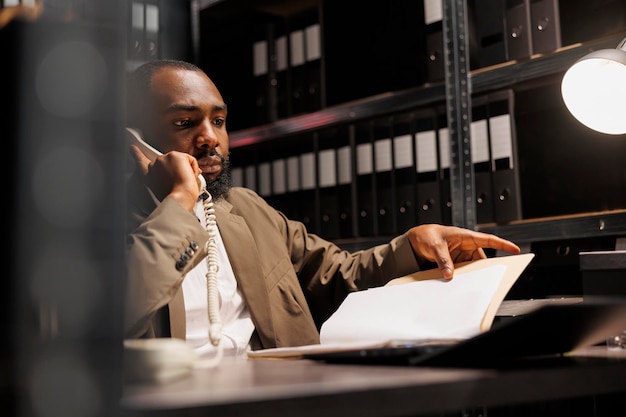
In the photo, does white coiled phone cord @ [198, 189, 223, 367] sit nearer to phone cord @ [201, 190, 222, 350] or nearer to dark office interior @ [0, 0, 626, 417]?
phone cord @ [201, 190, 222, 350]

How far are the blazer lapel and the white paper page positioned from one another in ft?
1.82

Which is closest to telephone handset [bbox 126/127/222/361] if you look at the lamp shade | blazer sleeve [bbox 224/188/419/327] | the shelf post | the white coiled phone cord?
the white coiled phone cord

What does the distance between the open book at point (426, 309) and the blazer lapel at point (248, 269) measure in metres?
0.55

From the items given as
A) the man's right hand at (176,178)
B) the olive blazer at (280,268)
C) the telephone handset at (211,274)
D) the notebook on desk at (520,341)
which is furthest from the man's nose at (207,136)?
the notebook on desk at (520,341)

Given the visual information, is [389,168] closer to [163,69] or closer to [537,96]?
[537,96]

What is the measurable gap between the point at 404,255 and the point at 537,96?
991 millimetres

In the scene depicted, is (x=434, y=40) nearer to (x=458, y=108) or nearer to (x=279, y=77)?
(x=458, y=108)

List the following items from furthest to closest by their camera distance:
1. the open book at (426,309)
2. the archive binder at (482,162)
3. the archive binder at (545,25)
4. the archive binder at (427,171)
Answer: the archive binder at (427,171)
the archive binder at (482,162)
the archive binder at (545,25)
the open book at (426,309)

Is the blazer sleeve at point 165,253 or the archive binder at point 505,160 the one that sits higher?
the archive binder at point 505,160

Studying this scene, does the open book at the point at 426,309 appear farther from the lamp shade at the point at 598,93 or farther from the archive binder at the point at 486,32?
the archive binder at the point at 486,32

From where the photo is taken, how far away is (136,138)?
1.48 metres

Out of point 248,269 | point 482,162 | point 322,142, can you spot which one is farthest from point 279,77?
point 248,269

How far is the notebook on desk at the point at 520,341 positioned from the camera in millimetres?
622

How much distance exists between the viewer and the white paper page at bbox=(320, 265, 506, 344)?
0.91 m
